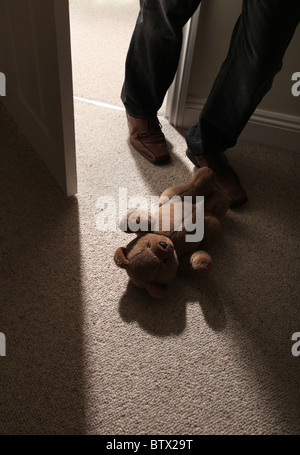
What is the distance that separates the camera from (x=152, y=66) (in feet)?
3.94

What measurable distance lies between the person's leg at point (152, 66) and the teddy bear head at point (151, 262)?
1.44ft

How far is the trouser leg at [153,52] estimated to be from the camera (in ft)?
3.60

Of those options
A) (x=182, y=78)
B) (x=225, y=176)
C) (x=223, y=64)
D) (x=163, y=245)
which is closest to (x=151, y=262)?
(x=163, y=245)

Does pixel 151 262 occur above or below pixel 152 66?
below

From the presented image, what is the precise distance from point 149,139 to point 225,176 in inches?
10.7

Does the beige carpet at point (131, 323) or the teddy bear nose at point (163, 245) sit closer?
the beige carpet at point (131, 323)

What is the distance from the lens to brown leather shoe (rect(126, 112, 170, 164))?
51.1 inches

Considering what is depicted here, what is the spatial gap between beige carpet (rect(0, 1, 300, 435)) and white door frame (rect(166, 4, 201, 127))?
289 mm

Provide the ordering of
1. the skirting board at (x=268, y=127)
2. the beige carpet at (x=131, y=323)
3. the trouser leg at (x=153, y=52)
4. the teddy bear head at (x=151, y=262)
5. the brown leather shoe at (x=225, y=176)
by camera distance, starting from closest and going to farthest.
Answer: the beige carpet at (x=131, y=323) < the teddy bear head at (x=151, y=262) < the trouser leg at (x=153, y=52) < the brown leather shoe at (x=225, y=176) < the skirting board at (x=268, y=127)

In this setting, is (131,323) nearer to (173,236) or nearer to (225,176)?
(173,236)

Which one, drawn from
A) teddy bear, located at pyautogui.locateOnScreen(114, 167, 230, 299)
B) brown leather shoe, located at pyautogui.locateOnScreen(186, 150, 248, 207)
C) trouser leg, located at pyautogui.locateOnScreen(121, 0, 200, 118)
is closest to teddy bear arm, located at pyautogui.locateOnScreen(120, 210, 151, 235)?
teddy bear, located at pyautogui.locateOnScreen(114, 167, 230, 299)

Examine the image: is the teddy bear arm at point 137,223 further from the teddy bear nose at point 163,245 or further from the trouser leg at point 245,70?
the trouser leg at point 245,70

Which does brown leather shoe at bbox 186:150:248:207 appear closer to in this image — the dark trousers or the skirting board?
the dark trousers

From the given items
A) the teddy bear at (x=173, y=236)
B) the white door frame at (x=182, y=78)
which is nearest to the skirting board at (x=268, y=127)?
the white door frame at (x=182, y=78)
